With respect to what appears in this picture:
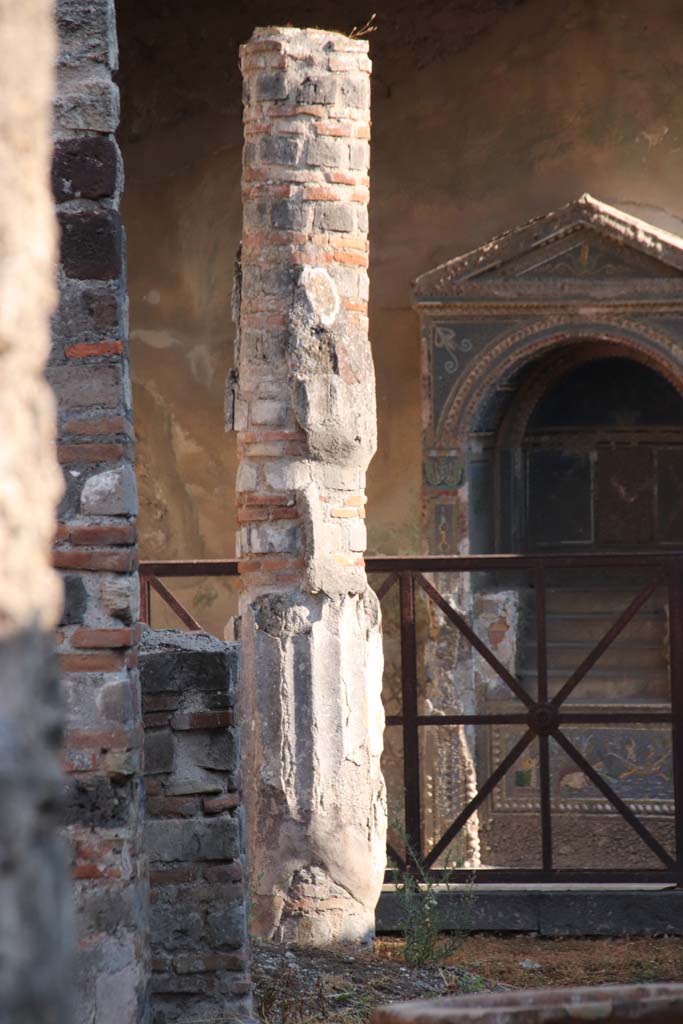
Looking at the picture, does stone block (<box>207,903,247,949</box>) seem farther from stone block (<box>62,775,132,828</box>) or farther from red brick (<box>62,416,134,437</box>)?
red brick (<box>62,416,134,437</box>)

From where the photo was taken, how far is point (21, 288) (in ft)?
5.69

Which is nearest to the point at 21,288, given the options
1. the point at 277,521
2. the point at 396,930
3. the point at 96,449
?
the point at 96,449

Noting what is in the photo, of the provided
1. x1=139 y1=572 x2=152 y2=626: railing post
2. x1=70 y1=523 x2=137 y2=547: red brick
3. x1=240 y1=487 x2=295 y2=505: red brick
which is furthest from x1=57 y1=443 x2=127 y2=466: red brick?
x1=139 y1=572 x2=152 y2=626: railing post

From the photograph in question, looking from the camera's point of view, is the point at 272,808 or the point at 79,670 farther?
the point at 272,808

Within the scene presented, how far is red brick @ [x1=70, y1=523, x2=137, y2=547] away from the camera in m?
3.08

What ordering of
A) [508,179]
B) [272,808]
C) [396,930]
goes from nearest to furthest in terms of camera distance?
[272,808]
[396,930]
[508,179]

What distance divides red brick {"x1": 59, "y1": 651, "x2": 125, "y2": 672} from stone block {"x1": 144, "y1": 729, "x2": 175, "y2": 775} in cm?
59

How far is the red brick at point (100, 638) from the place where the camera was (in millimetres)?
3068

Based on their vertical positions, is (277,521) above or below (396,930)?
above

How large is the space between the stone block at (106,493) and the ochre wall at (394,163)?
7880 millimetres

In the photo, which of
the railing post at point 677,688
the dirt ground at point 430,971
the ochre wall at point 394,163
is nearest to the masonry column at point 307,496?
the dirt ground at point 430,971

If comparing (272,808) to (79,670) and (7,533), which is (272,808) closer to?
(79,670)

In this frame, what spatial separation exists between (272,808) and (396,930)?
96 centimetres

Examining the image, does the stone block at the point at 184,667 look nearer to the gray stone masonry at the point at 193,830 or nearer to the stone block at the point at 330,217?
the gray stone masonry at the point at 193,830
